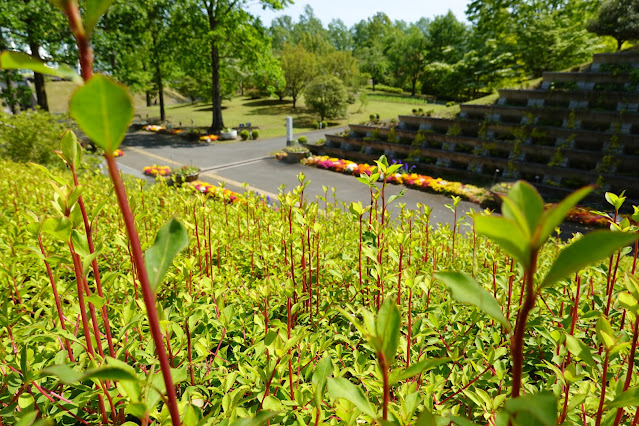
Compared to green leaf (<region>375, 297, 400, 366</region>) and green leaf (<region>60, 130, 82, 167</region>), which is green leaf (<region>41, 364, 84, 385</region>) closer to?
green leaf (<region>375, 297, 400, 366</region>)

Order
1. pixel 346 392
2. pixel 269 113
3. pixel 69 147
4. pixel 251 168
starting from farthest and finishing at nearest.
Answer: pixel 269 113, pixel 251 168, pixel 69 147, pixel 346 392

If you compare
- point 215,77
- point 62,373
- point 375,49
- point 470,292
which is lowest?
point 62,373

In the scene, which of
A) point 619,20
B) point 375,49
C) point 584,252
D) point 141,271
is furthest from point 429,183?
point 375,49

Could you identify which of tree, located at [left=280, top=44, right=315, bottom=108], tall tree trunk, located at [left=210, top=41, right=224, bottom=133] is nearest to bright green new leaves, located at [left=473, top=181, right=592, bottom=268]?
tall tree trunk, located at [left=210, top=41, right=224, bottom=133]

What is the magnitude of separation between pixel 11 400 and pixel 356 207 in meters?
1.52

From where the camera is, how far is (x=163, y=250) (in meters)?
0.61

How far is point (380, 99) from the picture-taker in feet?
142

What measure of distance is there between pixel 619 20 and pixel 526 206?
20.9m

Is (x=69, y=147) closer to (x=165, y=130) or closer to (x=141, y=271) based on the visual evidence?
(x=141, y=271)

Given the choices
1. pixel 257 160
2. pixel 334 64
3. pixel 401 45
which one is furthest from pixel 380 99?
pixel 257 160

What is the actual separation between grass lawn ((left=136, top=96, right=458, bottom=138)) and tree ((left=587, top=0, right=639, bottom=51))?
34.0 ft

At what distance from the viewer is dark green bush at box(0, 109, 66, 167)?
331 inches

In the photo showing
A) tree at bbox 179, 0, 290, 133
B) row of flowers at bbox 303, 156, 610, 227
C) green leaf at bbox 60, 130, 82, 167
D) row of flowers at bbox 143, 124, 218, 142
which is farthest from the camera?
row of flowers at bbox 143, 124, 218, 142

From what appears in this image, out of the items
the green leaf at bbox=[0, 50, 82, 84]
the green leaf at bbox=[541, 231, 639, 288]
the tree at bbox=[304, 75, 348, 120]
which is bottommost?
the green leaf at bbox=[541, 231, 639, 288]
